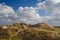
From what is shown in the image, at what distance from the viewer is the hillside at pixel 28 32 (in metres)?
6.50

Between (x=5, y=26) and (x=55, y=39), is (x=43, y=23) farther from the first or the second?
(x=5, y=26)

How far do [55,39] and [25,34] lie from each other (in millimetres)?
1352

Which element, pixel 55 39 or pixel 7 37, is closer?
pixel 55 39

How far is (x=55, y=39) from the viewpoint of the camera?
6352 millimetres

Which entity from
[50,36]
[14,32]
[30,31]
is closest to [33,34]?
[30,31]

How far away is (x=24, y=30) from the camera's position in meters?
7.06

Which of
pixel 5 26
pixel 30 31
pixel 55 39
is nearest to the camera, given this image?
pixel 55 39

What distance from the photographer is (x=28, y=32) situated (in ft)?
22.4

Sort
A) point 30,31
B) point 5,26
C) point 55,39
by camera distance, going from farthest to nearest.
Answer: point 5,26
point 30,31
point 55,39

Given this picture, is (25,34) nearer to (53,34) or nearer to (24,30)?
(24,30)

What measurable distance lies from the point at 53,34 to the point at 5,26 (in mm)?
2394

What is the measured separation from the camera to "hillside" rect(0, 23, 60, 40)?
6.50m

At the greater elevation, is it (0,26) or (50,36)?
(0,26)

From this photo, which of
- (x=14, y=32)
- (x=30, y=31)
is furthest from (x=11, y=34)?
(x=30, y=31)
